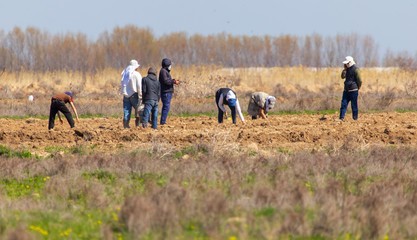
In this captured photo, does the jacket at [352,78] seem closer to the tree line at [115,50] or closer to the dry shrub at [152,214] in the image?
the dry shrub at [152,214]

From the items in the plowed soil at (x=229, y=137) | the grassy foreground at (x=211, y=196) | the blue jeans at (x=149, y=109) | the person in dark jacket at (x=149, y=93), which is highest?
the person in dark jacket at (x=149, y=93)

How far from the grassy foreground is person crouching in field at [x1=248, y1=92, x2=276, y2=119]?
11.5 ft

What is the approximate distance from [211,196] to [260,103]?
25.4ft

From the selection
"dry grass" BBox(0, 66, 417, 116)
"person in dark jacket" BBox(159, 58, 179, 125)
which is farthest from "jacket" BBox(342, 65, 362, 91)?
"dry grass" BBox(0, 66, 417, 116)

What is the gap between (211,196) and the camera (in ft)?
19.4

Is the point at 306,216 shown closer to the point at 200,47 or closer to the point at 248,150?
the point at 248,150

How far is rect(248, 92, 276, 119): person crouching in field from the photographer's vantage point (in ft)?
42.8

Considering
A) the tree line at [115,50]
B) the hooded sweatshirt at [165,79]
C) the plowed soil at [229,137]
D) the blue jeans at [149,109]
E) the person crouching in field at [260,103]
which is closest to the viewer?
the plowed soil at [229,137]

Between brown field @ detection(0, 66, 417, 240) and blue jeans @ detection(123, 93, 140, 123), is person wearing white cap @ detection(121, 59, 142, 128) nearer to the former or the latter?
blue jeans @ detection(123, 93, 140, 123)

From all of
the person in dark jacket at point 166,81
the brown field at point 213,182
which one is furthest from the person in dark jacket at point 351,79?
the person in dark jacket at point 166,81

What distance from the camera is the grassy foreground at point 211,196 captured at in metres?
5.24

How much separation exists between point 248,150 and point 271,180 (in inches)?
101

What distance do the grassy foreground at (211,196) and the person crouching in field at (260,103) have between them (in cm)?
351

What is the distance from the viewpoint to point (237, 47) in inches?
2339
